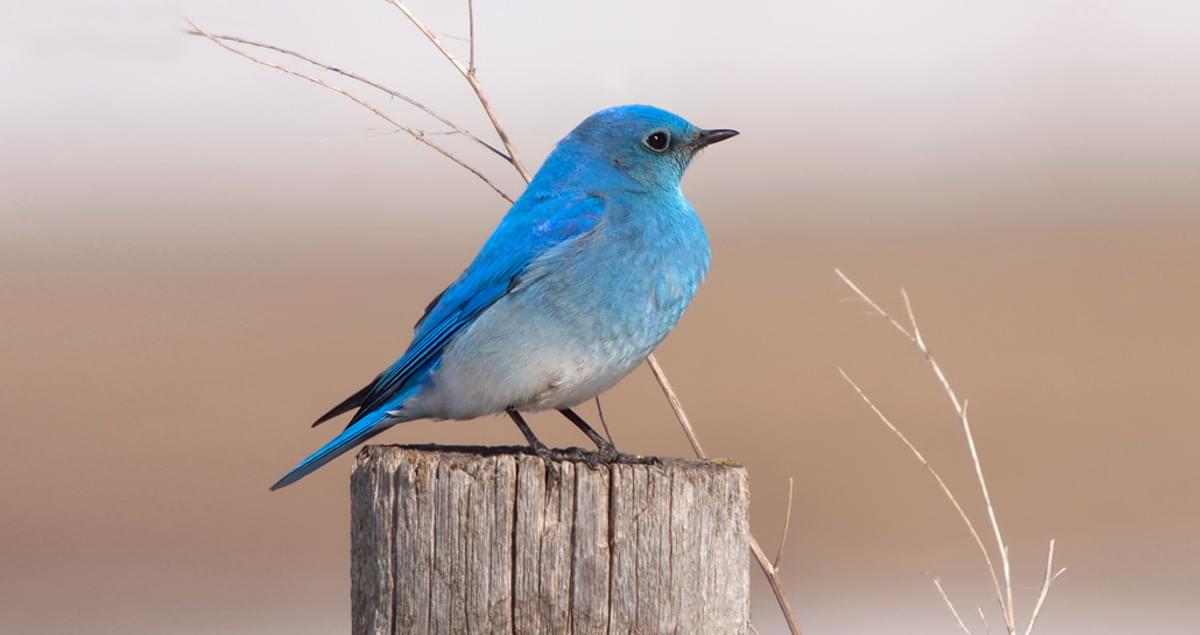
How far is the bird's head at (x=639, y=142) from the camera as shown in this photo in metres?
5.81

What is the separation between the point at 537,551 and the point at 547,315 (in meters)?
1.51

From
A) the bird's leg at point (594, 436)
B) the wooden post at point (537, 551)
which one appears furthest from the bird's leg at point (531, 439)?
the wooden post at point (537, 551)

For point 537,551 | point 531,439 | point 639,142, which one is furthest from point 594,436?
point 537,551

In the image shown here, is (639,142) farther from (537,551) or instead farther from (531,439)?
(537,551)

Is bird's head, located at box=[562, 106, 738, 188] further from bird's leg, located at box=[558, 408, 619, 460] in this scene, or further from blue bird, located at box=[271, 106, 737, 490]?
bird's leg, located at box=[558, 408, 619, 460]

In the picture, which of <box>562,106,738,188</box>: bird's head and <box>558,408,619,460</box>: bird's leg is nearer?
<box>558,408,619,460</box>: bird's leg

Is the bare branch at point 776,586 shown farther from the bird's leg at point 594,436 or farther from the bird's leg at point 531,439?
the bird's leg at point 531,439

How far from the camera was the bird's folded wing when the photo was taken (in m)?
5.31

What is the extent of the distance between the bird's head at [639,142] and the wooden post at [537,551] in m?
2.07

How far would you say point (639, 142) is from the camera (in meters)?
5.86

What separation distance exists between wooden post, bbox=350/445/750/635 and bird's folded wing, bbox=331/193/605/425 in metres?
1.41

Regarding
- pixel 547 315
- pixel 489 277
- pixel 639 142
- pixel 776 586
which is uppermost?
pixel 639 142

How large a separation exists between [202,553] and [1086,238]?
12241mm

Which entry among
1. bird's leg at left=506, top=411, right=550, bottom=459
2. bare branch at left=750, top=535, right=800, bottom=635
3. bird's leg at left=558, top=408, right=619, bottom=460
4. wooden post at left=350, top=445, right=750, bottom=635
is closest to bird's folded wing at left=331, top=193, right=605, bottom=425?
bird's leg at left=506, top=411, right=550, bottom=459
